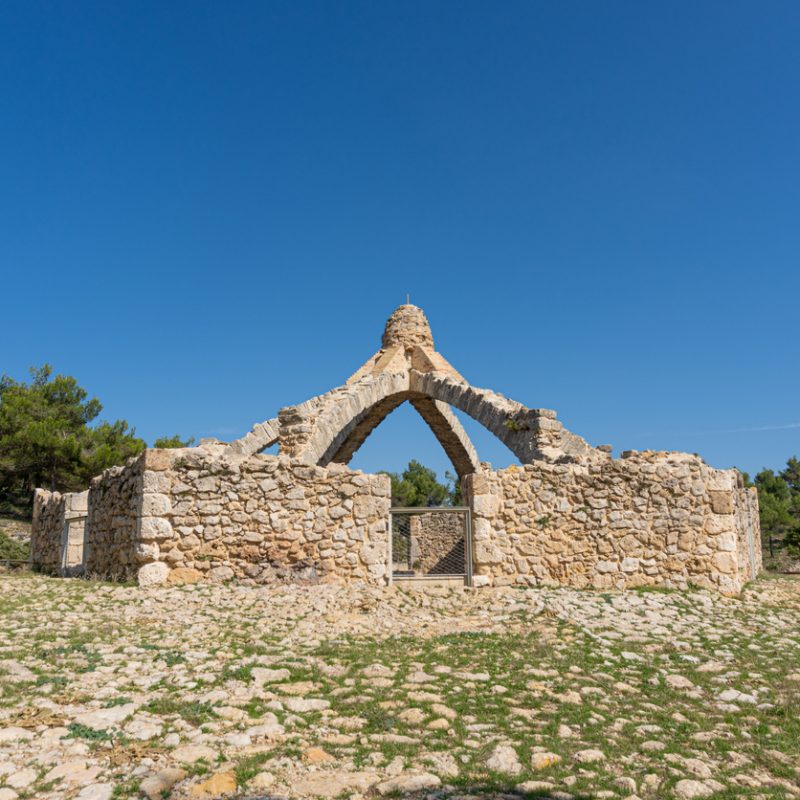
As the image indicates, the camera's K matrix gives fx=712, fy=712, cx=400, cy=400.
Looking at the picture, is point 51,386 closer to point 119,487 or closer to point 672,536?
point 119,487

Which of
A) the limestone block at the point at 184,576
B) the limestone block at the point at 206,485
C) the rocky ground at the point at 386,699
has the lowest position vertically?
the rocky ground at the point at 386,699

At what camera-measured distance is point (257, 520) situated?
32.9ft

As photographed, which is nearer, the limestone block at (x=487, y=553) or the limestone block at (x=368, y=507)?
the limestone block at (x=368, y=507)

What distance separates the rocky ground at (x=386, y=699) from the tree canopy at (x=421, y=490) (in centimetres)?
2148

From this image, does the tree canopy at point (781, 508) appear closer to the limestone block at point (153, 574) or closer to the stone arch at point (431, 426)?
the stone arch at point (431, 426)

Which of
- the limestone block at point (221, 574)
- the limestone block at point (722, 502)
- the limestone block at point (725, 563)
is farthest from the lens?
the limestone block at point (722, 502)

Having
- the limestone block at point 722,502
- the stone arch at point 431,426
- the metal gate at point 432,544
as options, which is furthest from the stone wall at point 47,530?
the limestone block at point 722,502

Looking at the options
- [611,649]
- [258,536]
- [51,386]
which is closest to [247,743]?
[611,649]

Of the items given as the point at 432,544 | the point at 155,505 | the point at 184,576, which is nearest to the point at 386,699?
the point at 184,576

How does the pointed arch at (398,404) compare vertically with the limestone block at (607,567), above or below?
above

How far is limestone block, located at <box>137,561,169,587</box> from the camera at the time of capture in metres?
9.52

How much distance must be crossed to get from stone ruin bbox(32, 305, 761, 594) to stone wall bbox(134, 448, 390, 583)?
1 centimetres

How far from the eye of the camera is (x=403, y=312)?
21.4m

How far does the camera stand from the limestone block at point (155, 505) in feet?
31.9
